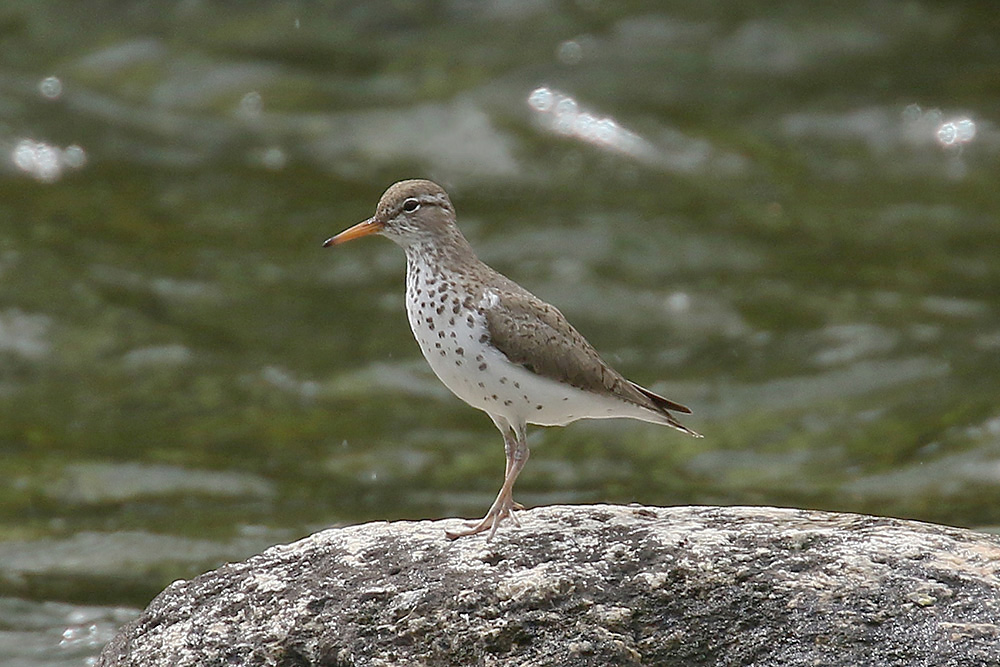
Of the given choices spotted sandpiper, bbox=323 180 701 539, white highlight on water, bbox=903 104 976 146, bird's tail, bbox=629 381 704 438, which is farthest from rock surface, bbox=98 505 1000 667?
white highlight on water, bbox=903 104 976 146

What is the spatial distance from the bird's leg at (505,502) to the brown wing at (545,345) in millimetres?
409

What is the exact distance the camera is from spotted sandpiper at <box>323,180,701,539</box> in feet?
22.8

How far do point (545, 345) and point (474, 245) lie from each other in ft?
32.8

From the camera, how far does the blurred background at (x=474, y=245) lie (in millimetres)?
12625

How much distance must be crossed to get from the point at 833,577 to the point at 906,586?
0.32 m

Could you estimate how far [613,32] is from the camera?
20688mm

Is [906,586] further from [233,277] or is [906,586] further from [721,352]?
[233,277]

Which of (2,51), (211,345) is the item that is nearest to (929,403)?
(211,345)

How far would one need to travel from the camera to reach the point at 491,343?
6965mm

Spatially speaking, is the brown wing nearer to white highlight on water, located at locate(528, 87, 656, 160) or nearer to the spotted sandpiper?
the spotted sandpiper

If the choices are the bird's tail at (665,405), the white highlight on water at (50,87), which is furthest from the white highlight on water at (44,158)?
the bird's tail at (665,405)

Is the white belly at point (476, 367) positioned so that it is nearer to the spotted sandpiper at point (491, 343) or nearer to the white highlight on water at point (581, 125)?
the spotted sandpiper at point (491, 343)

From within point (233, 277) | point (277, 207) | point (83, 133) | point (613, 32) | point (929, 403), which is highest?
point (613, 32)

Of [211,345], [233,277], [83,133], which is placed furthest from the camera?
[83,133]
